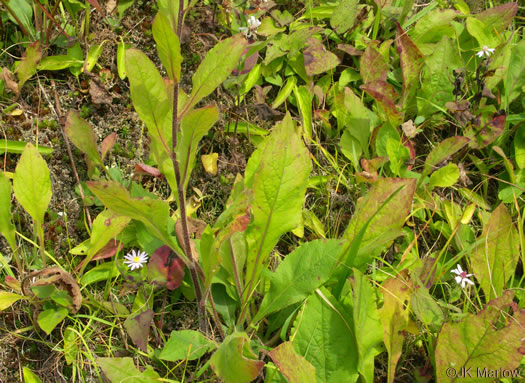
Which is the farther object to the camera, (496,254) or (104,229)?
(496,254)

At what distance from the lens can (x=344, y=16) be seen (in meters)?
2.44

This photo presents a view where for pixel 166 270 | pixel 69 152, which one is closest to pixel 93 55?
pixel 69 152

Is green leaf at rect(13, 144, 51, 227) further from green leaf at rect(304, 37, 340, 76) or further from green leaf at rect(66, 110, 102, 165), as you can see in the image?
green leaf at rect(304, 37, 340, 76)

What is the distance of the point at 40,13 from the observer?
2.21m

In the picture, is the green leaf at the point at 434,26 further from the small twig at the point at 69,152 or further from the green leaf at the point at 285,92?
the small twig at the point at 69,152

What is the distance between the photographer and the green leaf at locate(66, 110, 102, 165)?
1907 mm

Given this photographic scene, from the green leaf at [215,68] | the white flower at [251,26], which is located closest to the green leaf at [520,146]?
the white flower at [251,26]

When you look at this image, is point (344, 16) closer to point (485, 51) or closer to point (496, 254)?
point (485, 51)

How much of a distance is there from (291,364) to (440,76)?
1620mm

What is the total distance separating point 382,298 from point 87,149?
131cm

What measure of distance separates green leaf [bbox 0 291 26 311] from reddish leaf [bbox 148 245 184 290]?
1.57 feet

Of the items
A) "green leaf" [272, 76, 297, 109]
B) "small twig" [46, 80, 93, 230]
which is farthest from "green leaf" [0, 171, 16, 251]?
"green leaf" [272, 76, 297, 109]

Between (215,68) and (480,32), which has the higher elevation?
(215,68)

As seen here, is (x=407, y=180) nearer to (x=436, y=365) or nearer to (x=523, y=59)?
(x=436, y=365)
